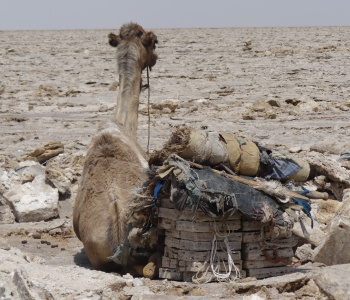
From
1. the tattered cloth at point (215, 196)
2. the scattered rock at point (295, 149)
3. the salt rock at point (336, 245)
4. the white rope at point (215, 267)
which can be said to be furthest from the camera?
the scattered rock at point (295, 149)

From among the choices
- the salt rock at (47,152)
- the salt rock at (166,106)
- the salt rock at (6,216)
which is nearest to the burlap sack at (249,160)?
the salt rock at (6,216)

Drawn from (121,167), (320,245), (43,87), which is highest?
(121,167)

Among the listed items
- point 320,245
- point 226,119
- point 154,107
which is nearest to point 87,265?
point 320,245

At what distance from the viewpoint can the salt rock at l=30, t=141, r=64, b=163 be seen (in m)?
9.16

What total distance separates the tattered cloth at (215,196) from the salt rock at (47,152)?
4946mm

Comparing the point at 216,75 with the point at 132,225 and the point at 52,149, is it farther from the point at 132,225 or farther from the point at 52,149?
the point at 132,225

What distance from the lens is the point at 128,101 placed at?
7121 mm

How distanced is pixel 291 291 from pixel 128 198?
1.68m

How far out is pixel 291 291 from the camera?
13.5ft

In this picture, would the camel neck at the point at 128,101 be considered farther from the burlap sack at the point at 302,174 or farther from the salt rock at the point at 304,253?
the salt rock at the point at 304,253

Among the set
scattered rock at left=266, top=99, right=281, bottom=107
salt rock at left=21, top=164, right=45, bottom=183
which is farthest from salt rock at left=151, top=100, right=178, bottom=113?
salt rock at left=21, top=164, right=45, bottom=183

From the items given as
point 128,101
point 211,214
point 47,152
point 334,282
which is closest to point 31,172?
point 47,152

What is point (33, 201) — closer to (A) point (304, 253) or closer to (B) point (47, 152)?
(B) point (47, 152)

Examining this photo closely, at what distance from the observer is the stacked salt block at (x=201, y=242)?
446 centimetres
